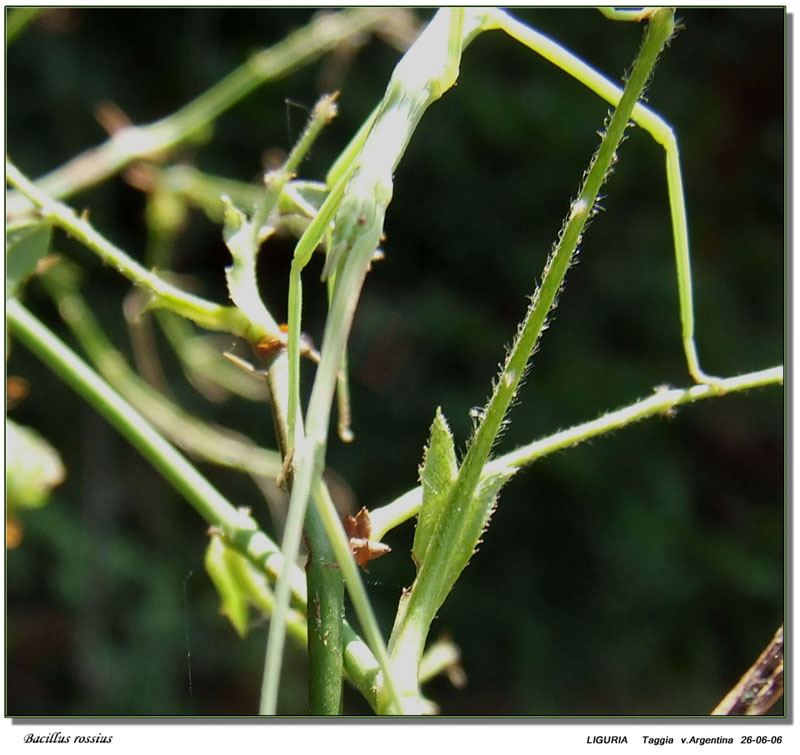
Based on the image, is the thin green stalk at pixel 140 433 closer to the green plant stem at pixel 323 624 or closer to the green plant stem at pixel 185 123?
the green plant stem at pixel 323 624

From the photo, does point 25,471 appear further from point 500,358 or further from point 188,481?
point 500,358

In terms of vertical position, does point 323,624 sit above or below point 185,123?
below

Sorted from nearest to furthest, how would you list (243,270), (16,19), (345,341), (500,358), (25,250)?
(345,341) < (243,270) < (25,250) < (16,19) < (500,358)

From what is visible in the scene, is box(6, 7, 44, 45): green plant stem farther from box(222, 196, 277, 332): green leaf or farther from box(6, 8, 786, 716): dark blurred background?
box(6, 8, 786, 716): dark blurred background

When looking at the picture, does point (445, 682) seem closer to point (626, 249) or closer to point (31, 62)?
point (626, 249)

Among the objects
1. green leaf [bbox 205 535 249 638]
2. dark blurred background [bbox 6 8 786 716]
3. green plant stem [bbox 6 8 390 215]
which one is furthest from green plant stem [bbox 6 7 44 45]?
dark blurred background [bbox 6 8 786 716]

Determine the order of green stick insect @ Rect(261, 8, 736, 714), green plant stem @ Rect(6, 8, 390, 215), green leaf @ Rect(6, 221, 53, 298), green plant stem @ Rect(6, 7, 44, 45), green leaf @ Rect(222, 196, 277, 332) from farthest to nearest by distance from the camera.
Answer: green plant stem @ Rect(6, 8, 390, 215) → green plant stem @ Rect(6, 7, 44, 45) → green leaf @ Rect(6, 221, 53, 298) → green leaf @ Rect(222, 196, 277, 332) → green stick insect @ Rect(261, 8, 736, 714)

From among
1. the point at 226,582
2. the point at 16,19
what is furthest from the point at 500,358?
the point at 226,582

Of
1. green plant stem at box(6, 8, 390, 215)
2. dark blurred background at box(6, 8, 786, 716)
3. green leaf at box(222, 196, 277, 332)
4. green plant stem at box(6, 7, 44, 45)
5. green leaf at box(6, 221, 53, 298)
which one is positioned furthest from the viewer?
dark blurred background at box(6, 8, 786, 716)
